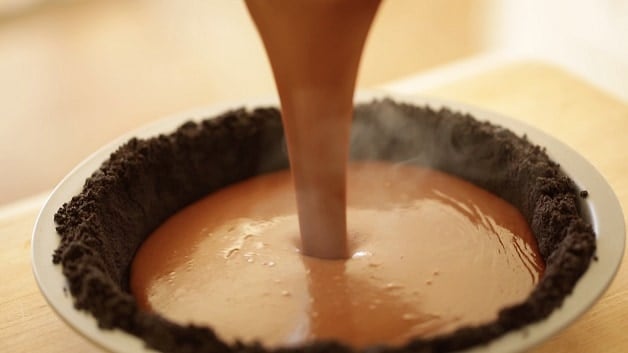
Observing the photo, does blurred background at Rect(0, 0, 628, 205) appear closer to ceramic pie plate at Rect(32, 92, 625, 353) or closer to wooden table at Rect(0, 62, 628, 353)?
wooden table at Rect(0, 62, 628, 353)

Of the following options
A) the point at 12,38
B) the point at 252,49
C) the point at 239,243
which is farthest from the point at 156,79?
the point at 239,243

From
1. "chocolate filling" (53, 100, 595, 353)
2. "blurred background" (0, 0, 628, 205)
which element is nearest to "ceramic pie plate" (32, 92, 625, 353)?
"chocolate filling" (53, 100, 595, 353)

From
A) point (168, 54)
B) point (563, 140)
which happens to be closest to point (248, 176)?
point (563, 140)

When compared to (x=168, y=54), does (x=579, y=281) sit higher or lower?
higher

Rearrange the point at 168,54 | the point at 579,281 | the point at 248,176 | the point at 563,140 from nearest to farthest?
the point at 579,281
the point at 248,176
the point at 563,140
the point at 168,54

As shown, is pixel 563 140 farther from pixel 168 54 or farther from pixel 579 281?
pixel 168 54

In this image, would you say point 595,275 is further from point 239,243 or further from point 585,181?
point 239,243
